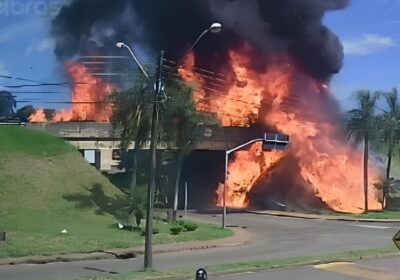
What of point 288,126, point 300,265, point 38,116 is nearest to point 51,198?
point 300,265

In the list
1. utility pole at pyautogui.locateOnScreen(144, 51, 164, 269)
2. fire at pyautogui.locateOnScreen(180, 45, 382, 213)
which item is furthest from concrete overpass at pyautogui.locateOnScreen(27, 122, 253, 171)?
utility pole at pyautogui.locateOnScreen(144, 51, 164, 269)

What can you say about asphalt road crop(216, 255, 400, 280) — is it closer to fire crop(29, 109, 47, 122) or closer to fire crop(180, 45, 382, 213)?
fire crop(180, 45, 382, 213)

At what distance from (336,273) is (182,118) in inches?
865

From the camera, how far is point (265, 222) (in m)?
47.8

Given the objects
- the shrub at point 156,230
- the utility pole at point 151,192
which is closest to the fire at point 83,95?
the shrub at point 156,230

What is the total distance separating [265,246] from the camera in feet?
101

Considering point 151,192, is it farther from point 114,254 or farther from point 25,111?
point 25,111

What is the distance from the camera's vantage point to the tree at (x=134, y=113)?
128 ft

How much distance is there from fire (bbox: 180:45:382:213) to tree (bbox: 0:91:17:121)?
23.2 metres

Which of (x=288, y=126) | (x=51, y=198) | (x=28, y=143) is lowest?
(x=51, y=198)

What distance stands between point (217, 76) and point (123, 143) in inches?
1062

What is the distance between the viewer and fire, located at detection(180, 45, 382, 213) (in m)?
63.1

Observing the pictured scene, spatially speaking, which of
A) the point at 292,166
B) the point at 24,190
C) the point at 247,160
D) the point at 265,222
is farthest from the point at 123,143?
the point at 292,166

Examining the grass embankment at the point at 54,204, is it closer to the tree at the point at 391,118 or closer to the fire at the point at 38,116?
the tree at the point at 391,118
